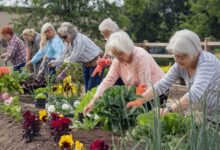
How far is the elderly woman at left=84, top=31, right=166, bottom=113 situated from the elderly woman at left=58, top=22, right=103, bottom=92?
278 centimetres

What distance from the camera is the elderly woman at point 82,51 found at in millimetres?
8289

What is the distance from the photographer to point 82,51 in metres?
8.40

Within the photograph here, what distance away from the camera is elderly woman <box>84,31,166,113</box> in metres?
4.97

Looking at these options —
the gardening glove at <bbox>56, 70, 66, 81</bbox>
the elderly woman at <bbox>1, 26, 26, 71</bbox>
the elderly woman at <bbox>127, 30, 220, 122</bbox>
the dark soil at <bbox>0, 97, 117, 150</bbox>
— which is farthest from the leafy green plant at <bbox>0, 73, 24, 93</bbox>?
the elderly woman at <bbox>127, 30, 220, 122</bbox>

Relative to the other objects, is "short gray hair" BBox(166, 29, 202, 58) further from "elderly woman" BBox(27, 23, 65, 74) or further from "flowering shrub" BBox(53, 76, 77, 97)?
"elderly woman" BBox(27, 23, 65, 74)

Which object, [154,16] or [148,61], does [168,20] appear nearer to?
[154,16]

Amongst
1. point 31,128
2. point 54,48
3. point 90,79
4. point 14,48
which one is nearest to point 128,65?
point 31,128

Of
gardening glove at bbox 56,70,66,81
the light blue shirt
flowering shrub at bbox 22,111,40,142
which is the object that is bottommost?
gardening glove at bbox 56,70,66,81

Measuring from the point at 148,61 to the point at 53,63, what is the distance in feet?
13.5

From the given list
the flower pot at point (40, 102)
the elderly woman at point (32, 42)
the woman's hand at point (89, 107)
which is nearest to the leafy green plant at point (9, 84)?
the flower pot at point (40, 102)

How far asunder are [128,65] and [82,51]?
3078mm

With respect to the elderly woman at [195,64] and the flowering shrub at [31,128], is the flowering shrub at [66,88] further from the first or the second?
the elderly woman at [195,64]

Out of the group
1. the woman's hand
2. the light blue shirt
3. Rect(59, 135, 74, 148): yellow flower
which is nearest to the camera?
Rect(59, 135, 74, 148): yellow flower

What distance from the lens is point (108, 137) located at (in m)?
4.77
